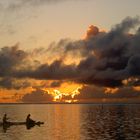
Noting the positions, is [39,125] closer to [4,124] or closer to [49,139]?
[4,124]

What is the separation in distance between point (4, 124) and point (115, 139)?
38.9 m

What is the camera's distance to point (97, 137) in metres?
83.8

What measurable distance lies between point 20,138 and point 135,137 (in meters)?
25.4

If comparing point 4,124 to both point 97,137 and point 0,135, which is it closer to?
point 0,135

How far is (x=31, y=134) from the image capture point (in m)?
90.8

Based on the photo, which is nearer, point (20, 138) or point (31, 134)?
point (20, 138)

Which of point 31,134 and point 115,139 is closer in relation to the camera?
point 115,139

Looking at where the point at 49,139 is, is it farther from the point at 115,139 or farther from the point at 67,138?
the point at 115,139

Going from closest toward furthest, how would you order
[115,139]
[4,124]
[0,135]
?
1. [115,139]
2. [0,135]
3. [4,124]

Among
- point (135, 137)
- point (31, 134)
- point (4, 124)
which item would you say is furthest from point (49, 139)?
point (4, 124)

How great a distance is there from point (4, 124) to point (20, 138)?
81.5ft

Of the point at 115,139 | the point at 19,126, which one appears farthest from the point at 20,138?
the point at 19,126

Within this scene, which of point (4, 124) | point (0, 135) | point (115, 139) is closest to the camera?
point (115, 139)

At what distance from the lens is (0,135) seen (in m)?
89.2
